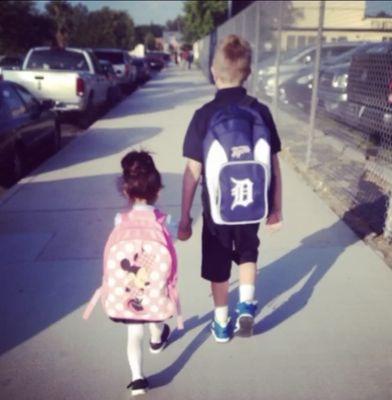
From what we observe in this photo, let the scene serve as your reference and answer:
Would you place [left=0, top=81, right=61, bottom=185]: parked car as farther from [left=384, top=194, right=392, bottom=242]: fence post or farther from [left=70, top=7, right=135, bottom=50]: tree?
[left=70, top=7, right=135, bottom=50]: tree

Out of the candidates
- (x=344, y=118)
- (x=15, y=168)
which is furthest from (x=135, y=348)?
(x=344, y=118)

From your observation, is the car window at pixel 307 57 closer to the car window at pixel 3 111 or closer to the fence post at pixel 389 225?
the car window at pixel 3 111

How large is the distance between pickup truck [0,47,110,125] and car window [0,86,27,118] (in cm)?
359

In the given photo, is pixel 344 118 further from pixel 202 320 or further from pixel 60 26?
pixel 60 26

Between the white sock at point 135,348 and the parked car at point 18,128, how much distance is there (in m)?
4.84

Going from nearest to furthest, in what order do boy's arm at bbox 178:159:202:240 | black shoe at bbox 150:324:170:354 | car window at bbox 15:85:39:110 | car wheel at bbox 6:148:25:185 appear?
1. boy's arm at bbox 178:159:202:240
2. black shoe at bbox 150:324:170:354
3. car wheel at bbox 6:148:25:185
4. car window at bbox 15:85:39:110

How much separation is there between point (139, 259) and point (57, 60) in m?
11.8

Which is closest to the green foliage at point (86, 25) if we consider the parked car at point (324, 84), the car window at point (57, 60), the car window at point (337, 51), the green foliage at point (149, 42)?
the green foliage at point (149, 42)

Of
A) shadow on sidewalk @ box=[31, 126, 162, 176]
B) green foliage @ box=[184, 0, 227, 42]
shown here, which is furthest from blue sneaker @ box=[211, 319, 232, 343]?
green foliage @ box=[184, 0, 227, 42]

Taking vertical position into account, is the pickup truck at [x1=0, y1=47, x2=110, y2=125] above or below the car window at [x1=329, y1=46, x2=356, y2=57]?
below

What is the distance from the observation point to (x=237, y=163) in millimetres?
2654

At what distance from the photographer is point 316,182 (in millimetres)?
6406

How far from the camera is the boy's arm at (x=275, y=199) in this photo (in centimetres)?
297

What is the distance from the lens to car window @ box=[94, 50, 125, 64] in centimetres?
2236
